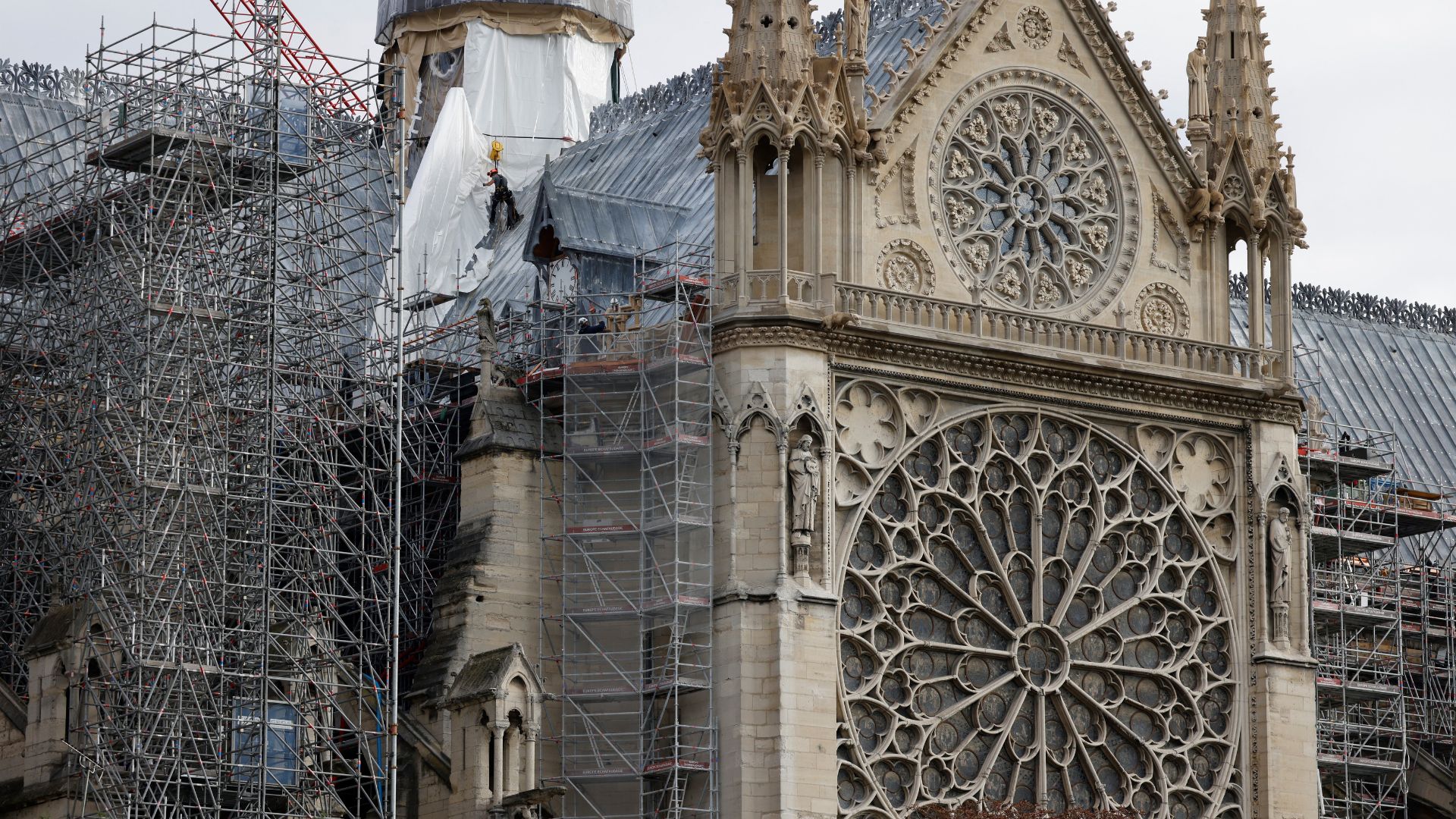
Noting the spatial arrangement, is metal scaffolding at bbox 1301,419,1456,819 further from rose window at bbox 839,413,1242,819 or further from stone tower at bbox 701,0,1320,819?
rose window at bbox 839,413,1242,819

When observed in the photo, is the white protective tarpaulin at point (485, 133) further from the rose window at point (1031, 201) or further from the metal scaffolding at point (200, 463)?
the rose window at point (1031, 201)

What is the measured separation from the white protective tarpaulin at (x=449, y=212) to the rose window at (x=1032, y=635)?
16.7 metres

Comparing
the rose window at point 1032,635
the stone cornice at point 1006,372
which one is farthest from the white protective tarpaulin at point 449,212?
the rose window at point 1032,635

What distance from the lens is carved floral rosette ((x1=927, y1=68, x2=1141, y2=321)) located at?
5947 centimetres

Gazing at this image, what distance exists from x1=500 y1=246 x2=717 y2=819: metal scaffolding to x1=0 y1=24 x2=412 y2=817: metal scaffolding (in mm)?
2969

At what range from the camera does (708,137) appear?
57031mm

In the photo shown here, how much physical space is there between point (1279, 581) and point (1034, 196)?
823 cm

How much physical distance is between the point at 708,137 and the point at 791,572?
7731 millimetres

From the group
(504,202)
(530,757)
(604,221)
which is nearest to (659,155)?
(504,202)

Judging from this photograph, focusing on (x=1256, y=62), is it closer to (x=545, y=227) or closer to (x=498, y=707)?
(x=545, y=227)

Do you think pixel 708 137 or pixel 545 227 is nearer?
pixel 708 137

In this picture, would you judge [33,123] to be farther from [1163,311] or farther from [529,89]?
[1163,311]

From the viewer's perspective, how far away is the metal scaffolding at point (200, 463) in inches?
2109

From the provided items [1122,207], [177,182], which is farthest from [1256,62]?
[177,182]
